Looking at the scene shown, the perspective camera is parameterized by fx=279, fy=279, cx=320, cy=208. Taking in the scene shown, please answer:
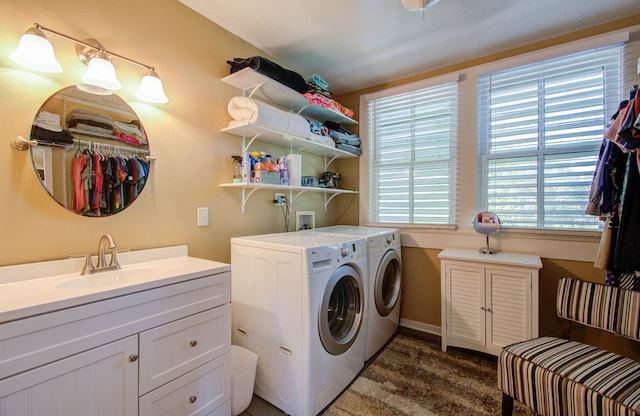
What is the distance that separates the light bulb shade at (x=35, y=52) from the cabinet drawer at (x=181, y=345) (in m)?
1.18

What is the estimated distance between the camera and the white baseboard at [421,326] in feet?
8.50

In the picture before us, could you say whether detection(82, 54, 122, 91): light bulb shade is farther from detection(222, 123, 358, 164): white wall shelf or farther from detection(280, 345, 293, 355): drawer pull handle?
detection(280, 345, 293, 355): drawer pull handle

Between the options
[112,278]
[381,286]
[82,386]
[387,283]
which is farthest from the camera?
[387,283]

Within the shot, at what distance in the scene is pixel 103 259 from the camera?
133cm

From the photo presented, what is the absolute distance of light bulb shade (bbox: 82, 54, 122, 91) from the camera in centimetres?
128

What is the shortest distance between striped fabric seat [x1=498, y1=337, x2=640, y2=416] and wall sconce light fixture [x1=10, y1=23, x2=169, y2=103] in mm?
2328

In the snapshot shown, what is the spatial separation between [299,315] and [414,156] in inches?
76.4

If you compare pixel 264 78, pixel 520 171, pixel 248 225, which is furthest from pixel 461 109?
pixel 248 225

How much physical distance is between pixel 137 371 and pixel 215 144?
4.47ft

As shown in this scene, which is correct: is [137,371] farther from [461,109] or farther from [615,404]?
[461,109]

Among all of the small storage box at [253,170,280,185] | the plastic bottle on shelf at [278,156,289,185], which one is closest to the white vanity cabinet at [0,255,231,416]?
the small storage box at [253,170,280,185]

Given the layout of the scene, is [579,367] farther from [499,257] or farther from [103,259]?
[103,259]

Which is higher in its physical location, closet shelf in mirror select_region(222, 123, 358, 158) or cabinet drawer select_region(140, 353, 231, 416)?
closet shelf in mirror select_region(222, 123, 358, 158)

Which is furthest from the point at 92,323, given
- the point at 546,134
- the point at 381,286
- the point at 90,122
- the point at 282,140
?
the point at 546,134
